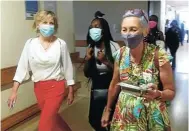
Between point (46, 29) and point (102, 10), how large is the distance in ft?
18.0

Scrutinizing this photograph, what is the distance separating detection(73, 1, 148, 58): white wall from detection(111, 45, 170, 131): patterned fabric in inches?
206

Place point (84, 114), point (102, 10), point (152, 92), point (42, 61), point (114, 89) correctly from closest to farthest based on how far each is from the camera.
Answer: point (152, 92) → point (114, 89) → point (42, 61) → point (84, 114) → point (102, 10)

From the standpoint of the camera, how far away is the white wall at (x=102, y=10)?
279 inches

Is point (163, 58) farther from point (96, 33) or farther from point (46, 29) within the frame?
point (46, 29)

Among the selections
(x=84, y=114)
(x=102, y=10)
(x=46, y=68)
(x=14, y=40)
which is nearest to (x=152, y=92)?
(x=46, y=68)

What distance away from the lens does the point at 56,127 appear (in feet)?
8.99

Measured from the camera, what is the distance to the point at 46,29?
2555 mm

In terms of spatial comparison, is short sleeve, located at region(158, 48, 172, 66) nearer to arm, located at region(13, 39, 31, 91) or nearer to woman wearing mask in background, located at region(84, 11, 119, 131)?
woman wearing mask in background, located at region(84, 11, 119, 131)

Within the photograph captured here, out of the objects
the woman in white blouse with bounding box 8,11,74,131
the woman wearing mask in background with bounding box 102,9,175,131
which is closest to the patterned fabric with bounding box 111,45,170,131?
the woman wearing mask in background with bounding box 102,9,175,131

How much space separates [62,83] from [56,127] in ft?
1.57

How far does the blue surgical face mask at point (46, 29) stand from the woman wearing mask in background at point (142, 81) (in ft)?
3.74

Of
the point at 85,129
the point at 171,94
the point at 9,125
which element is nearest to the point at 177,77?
the point at 85,129

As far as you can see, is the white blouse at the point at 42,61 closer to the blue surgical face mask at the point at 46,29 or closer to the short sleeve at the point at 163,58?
the blue surgical face mask at the point at 46,29

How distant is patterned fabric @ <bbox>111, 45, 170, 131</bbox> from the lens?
155 centimetres
